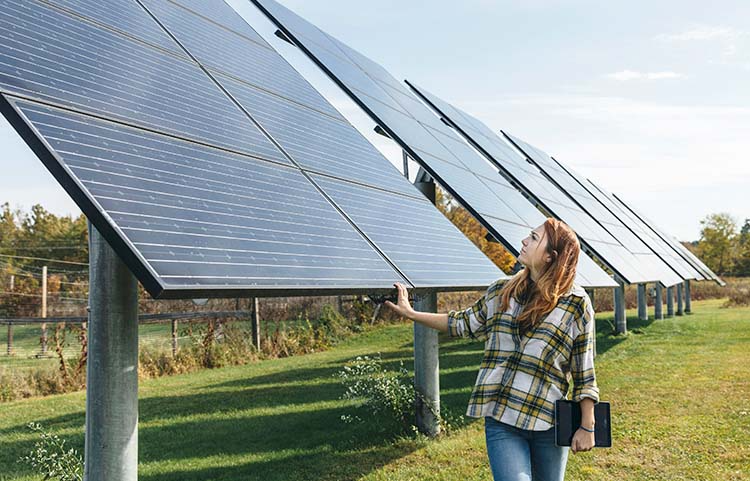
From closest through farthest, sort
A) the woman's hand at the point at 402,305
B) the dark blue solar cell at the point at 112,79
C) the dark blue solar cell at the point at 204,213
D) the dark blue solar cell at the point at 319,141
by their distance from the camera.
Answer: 1. the dark blue solar cell at the point at 204,213
2. the dark blue solar cell at the point at 112,79
3. the woman's hand at the point at 402,305
4. the dark blue solar cell at the point at 319,141

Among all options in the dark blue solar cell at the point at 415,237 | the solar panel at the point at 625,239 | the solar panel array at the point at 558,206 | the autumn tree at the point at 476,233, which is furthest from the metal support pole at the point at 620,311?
the dark blue solar cell at the point at 415,237

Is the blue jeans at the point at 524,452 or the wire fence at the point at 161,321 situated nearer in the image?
the blue jeans at the point at 524,452

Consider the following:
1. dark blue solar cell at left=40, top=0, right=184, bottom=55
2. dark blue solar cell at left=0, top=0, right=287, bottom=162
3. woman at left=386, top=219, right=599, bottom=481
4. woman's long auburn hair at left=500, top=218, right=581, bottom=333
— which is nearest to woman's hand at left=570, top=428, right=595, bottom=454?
woman at left=386, top=219, right=599, bottom=481

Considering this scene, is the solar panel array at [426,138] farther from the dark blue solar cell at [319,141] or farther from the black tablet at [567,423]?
the black tablet at [567,423]

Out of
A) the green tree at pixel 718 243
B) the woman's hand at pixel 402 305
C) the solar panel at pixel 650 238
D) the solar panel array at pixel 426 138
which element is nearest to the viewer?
the woman's hand at pixel 402 305

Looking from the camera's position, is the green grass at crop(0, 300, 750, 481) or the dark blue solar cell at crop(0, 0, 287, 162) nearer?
the dark blue solar cell at crop(0, 0, 287, 162)

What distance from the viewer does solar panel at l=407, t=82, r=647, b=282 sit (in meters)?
11.9

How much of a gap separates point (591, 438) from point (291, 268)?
204 centimetres

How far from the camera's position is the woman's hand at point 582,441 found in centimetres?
390

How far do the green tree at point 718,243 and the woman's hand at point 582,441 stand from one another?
81.8 meters

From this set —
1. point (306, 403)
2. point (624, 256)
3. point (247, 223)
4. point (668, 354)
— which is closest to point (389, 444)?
point (306, 403)

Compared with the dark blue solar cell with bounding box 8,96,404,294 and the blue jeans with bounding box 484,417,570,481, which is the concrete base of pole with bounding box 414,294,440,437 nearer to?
the dark blue solar cell with bounding box 8,96,404,294

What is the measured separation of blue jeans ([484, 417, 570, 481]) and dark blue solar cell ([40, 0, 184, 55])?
13.9 ft

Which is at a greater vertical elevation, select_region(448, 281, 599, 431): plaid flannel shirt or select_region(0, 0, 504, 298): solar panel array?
select_region(0, 0, 504, 298): solar panel array
